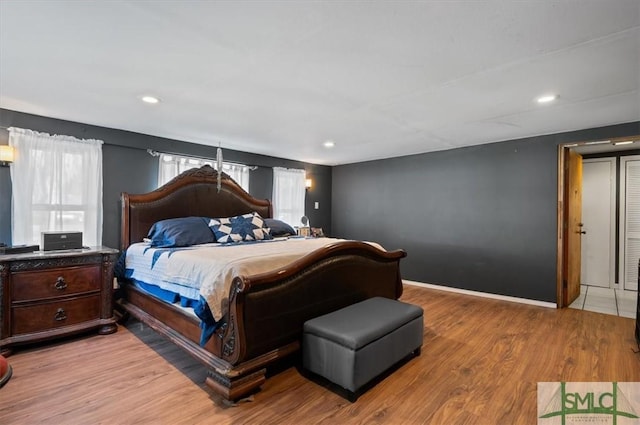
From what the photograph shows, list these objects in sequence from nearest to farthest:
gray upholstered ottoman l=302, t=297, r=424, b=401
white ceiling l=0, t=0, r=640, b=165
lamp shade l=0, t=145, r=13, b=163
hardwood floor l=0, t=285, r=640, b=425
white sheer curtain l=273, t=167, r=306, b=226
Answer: white ceiling l=0, t=0, r=640, b=165, hardwood floor l=0, t=285, r=640, b=425, gray upholstered ottoman l=302, t=297, r=424, b=401, lamp shade l=0, t=145, r=13, b=163, white sheer curtain l=273, t=167, r=306, b=226

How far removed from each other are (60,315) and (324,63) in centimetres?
316

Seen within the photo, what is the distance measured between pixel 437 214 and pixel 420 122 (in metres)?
2.02

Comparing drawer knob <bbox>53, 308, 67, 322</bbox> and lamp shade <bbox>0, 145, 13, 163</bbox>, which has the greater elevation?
lamp shade <bbox>0, 145, 13, 163</bbox>

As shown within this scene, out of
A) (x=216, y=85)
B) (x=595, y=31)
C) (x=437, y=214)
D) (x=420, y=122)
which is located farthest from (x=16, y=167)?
(x=437, y=214)

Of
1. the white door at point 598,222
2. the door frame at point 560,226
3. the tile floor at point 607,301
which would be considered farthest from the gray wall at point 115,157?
the white door at point 598,222

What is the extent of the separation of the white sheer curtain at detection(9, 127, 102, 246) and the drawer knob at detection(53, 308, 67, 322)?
89cm

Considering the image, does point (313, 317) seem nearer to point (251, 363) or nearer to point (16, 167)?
point (251, 363)

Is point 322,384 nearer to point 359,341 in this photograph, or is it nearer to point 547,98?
point 359,341

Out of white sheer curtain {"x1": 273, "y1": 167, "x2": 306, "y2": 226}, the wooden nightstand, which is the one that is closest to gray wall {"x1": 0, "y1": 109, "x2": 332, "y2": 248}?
white sheer curtain {"x1": 273, "y1": 167, "x2": 306, "y2": 226}

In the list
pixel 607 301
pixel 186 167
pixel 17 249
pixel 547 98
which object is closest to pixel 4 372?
pixel 17 249

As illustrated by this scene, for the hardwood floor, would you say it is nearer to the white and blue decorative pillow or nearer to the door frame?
the door frame

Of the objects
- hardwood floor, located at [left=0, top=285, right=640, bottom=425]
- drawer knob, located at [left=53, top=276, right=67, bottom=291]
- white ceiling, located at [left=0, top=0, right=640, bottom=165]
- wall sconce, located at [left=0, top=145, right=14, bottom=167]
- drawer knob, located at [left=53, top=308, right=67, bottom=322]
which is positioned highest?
white ceiling, located at [left=0, top=0, right=640, bottom=165]

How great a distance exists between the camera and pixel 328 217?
21.6 feet

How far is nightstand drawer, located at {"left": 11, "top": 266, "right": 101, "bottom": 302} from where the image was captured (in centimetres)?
263
